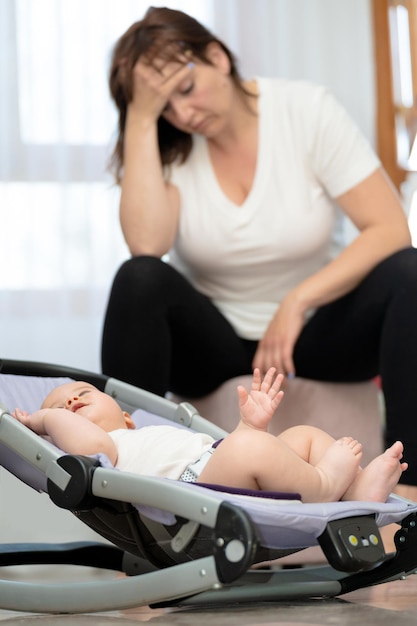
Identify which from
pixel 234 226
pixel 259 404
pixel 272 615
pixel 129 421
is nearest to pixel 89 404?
pixel 129 421

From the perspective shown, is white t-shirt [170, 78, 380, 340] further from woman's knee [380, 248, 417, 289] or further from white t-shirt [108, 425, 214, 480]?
white t-shirt [108, 425, 214, 480]

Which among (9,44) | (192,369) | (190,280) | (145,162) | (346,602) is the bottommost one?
(346,602)

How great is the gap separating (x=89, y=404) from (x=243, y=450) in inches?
15.0

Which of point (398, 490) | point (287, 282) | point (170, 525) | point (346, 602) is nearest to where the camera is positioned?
point (170, 525)

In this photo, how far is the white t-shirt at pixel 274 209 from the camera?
195 centimetres

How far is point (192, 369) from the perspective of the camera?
1.93m

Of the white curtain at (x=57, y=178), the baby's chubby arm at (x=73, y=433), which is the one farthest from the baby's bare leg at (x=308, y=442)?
the white curtain at (x=57, y=178)

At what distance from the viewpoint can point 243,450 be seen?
119 cm

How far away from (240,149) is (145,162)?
214 millimetres

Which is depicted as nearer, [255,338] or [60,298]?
[255,338]

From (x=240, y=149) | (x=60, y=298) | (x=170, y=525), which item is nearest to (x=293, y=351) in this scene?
(x=240, y=149)

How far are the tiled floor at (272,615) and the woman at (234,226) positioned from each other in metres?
0.55

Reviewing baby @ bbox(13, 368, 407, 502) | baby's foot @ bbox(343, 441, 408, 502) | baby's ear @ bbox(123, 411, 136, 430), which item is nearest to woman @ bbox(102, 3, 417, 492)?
baby's ear @ bbox(123, 411, 136, 430)

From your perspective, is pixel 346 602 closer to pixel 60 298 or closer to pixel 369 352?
pixel 369 352
